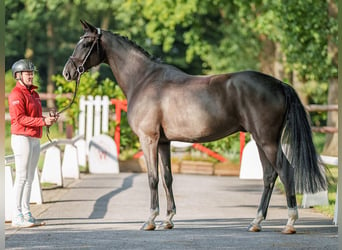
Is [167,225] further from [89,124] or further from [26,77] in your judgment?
[89,124]

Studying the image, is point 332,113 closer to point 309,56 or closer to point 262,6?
point 309,56

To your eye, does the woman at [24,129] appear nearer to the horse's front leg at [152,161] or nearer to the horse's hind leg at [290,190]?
the horse's front leg at [152,161]

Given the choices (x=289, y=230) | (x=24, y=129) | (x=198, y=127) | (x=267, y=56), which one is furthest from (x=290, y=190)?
(x=267, y=56)

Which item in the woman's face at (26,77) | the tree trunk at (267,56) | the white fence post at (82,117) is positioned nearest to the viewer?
the woman's face at (26,77)

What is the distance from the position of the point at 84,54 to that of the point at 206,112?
→ 1.67 meters

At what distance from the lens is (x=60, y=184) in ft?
56.2

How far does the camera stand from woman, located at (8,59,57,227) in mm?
11234

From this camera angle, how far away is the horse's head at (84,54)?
11.6 m

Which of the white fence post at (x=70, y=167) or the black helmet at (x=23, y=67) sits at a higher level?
the black helmet at (x=23, y=67)

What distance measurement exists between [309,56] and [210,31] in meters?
25.8

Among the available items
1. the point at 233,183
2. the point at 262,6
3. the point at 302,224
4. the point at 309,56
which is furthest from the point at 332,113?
the point at 302,224

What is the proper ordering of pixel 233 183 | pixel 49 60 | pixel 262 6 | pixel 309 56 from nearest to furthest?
pixel 233 183 → pixel 309 56 → pixel 262 6 → pixel 49 60

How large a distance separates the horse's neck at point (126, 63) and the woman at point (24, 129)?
3.27 feet

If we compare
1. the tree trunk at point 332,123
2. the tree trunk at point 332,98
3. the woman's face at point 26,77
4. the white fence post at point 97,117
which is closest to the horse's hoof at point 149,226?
the woman's face at point 26,77
